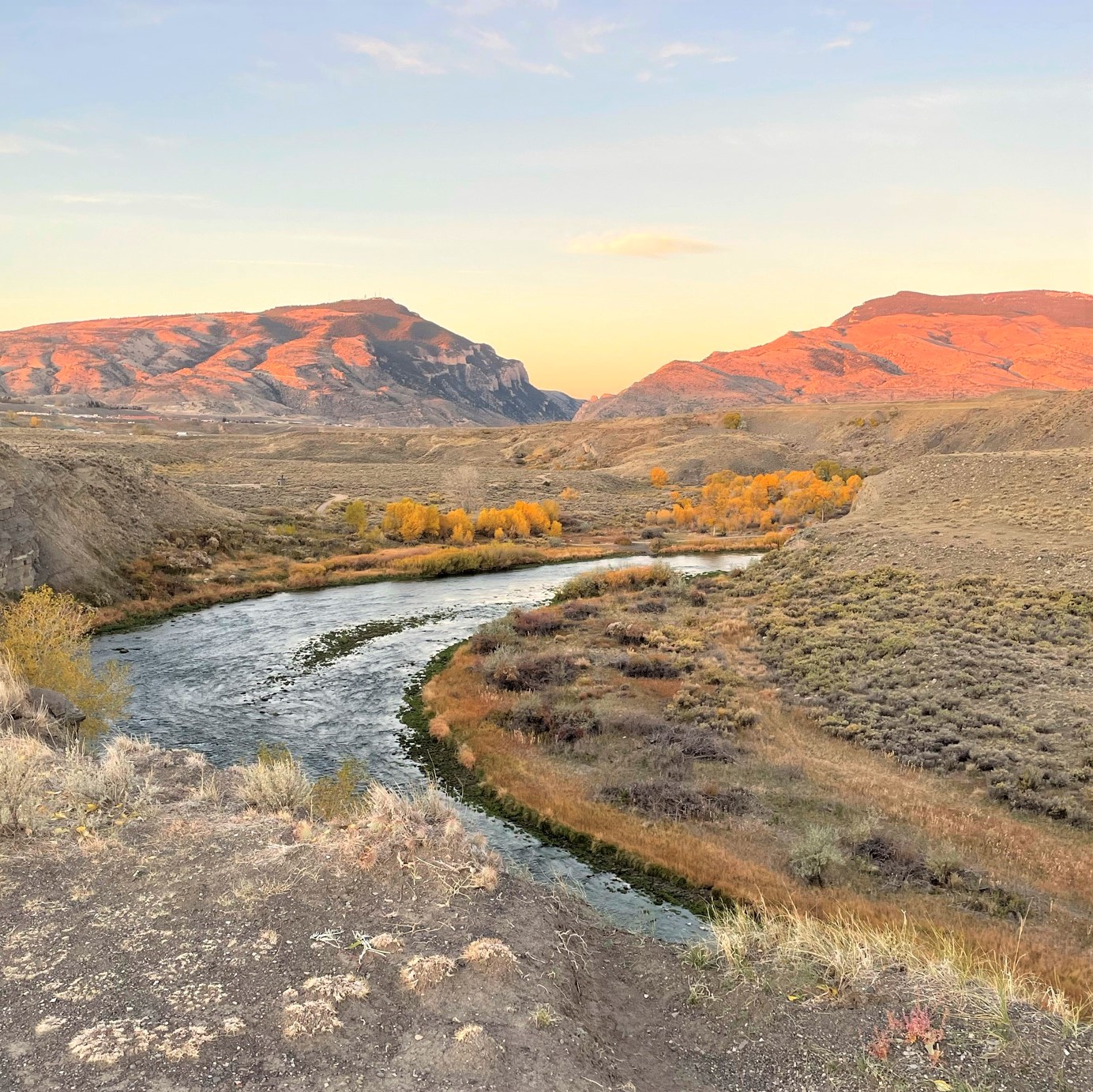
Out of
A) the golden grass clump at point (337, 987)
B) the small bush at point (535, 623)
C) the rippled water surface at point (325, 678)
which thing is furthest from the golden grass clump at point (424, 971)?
the small bush at point (535, 623)

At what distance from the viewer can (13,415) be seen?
147 meters

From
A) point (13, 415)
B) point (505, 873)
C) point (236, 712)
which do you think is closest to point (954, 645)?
point (505, 873)

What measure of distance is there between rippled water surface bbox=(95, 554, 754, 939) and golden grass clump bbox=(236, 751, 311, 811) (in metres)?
4.94

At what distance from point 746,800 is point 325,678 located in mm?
18584

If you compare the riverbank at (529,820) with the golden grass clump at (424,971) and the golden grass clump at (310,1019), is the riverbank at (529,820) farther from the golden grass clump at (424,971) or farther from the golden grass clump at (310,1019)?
the golden grass clump at (310,1019)

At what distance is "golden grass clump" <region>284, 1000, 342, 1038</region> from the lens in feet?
28.5

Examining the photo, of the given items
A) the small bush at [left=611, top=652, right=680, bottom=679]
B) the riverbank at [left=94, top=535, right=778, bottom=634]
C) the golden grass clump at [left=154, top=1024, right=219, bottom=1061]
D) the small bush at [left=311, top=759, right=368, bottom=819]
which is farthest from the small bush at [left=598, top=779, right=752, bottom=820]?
the riverbank at [left=94, top=535, right=778, bottom=634]

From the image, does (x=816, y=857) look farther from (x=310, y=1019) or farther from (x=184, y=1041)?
(x=184, y=1041)

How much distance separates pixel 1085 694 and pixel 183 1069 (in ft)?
81.4

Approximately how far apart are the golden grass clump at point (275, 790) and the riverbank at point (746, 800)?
6.14 m

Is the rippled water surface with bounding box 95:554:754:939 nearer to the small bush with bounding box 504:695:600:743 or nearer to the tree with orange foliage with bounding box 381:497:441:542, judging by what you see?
the small bush with bounding box 504:695:600:743

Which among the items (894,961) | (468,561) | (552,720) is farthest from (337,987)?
(468,561)

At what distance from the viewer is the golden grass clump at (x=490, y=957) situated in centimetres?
1003

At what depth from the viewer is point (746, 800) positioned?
19047 mm
